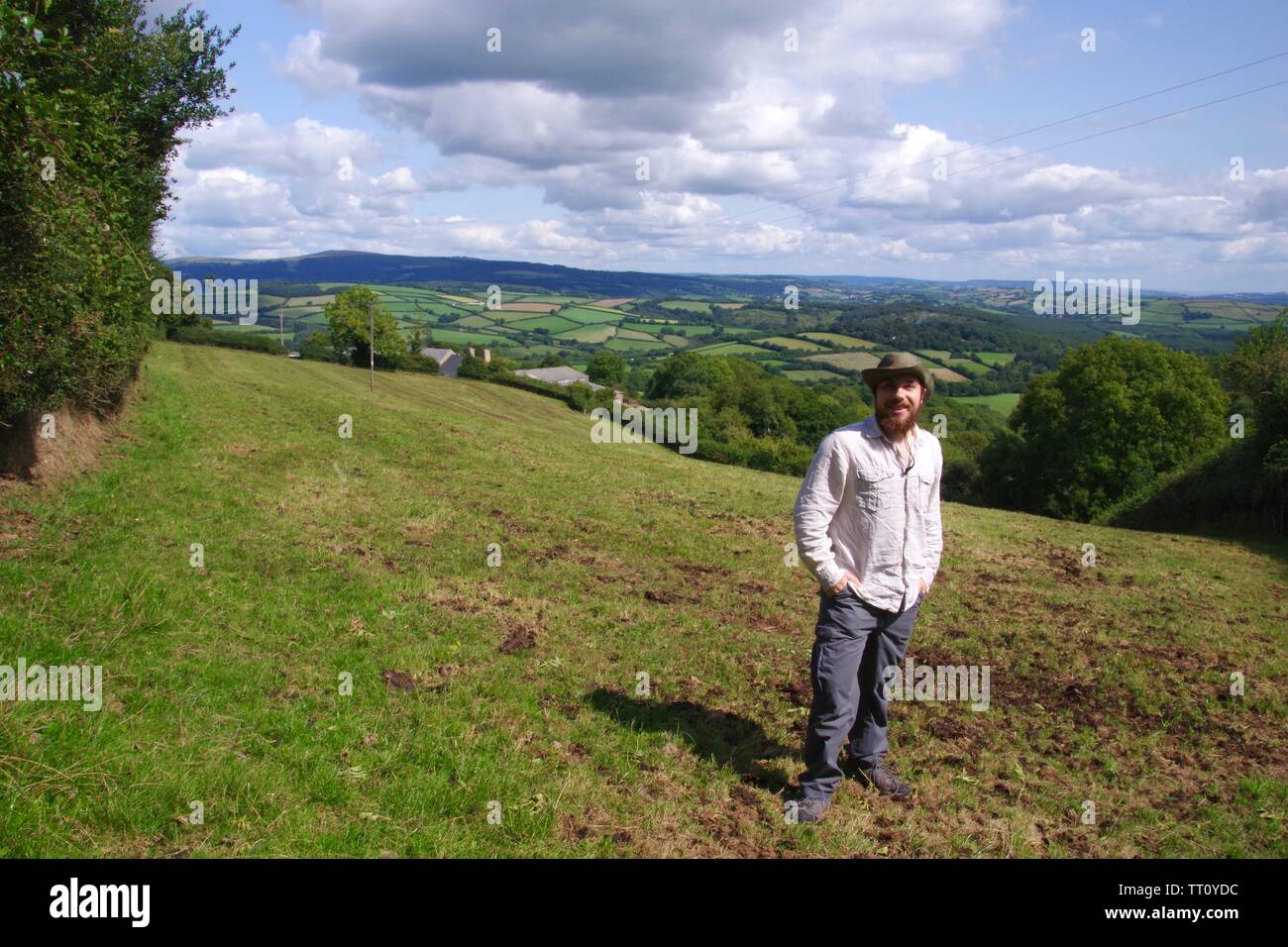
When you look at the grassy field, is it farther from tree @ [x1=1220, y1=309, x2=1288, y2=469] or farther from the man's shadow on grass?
tree @ [x1=1220, y1=309, x2=1288, y2=469]

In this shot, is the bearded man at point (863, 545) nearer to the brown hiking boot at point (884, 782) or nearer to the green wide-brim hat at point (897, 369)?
the green wide-brim hat at point (897, 369)

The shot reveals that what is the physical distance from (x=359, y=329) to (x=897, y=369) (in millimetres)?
70935

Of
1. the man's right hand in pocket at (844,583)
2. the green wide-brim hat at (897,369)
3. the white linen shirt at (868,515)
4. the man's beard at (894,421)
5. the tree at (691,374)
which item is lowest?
the man's right hand in pocket at (844,583)

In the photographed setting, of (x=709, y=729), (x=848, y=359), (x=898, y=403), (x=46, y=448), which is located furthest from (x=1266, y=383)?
(x=848, y=359)

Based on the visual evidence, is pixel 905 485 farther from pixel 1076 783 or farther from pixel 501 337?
pixel 501 337

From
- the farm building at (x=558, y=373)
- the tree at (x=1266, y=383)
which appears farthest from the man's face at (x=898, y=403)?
the farm building at (x=558, y=373)

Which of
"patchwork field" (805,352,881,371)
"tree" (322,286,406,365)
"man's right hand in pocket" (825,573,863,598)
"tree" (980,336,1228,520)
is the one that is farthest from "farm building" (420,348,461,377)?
"man's right hand in pocket" (825,573,863,598)

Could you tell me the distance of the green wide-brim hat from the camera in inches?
193

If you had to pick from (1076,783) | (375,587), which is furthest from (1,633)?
(1076,783)

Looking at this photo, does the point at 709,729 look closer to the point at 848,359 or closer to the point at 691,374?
the point at 691,374

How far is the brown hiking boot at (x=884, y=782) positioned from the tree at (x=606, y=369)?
97.8 m

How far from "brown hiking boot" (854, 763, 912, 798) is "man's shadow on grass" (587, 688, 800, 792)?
58 centimetres

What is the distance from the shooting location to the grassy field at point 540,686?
4.77 metres
